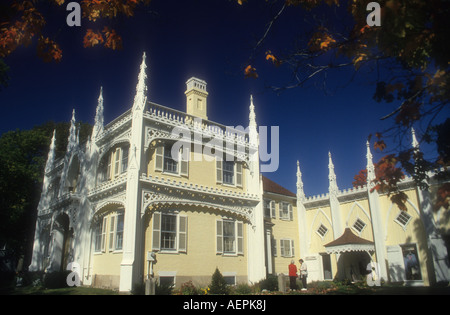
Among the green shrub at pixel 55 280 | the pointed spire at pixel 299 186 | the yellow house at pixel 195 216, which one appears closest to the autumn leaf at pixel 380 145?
the yellow house at pixel 195 216

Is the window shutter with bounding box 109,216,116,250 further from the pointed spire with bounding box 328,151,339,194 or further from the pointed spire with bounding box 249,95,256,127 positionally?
the pointed spire with bounding box 328,151,339,194

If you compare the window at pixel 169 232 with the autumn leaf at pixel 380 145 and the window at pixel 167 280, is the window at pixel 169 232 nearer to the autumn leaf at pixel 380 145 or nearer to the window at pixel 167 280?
the window at pixel 167 280

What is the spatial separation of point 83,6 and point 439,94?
272 inches

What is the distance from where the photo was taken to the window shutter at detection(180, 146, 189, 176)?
73.8 feet

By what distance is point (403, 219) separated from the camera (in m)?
23.9

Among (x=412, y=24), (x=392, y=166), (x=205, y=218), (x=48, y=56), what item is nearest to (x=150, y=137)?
(x=205, y=218)

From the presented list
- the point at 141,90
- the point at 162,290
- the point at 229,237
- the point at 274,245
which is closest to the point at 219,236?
the point at 229,237

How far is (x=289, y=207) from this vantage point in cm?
3125

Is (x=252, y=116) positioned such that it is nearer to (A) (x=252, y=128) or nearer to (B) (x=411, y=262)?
(A) (x=252, y=128)

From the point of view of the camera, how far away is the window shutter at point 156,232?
19656 mm

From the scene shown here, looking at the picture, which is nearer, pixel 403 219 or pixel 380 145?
pixel 380 145

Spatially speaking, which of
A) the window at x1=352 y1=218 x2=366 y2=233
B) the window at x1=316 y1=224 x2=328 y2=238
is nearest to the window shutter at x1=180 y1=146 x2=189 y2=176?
the window at x1=316 y1=224 x2=328 y2=238

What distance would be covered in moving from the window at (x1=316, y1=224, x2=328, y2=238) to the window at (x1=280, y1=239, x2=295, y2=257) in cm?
244

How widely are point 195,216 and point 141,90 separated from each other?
27.4 feet
